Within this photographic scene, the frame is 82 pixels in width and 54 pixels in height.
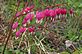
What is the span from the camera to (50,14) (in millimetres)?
1866

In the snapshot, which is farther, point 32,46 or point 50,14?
point 32,46

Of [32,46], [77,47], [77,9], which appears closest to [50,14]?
[32,46]

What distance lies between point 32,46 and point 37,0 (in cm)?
91

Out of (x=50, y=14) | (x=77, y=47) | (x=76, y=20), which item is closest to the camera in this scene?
(x=50, y=14)

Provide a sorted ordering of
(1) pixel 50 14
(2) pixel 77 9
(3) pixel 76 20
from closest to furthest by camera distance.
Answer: (1) pixel 50 14
(3) pixel 76 20
(2) pixel 77 9

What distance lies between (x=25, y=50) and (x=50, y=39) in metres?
0.46

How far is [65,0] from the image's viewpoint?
3.49 metres

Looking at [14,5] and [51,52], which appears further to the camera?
[14,5]

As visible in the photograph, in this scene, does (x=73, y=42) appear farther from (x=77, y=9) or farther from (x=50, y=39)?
(x=77, y=9)

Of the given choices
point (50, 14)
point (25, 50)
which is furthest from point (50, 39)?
point (50, 14)

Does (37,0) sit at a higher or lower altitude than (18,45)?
higher

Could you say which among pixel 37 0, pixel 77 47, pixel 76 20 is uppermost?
pixel 37 0

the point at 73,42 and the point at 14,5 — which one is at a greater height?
the point at 14,5

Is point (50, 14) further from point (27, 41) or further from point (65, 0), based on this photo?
point (65, 0)
